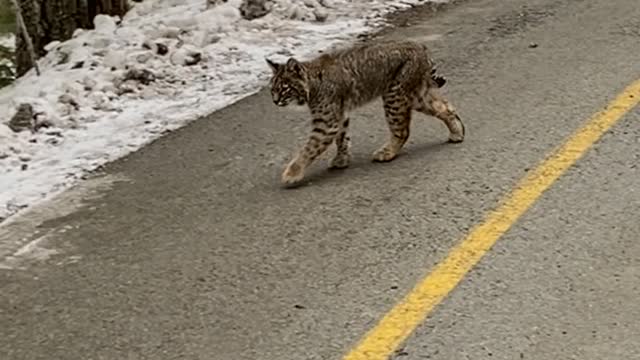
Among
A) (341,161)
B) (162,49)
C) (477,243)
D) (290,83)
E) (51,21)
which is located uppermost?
(290,83)

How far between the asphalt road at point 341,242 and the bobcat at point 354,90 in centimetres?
13

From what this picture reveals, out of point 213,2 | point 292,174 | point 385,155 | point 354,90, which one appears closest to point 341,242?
point 292,174

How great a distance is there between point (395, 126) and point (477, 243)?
139 cm

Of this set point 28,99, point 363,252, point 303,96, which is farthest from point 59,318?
point 28,99

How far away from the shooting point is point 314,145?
6633mm

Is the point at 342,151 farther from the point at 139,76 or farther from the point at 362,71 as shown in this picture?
the point at 139,76

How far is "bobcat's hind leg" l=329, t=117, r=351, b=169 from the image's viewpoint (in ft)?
22.1

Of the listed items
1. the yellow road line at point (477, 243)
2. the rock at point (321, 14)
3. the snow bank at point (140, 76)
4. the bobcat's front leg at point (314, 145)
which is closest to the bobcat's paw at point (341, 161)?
the bobcat's front leg at point (314, 145)

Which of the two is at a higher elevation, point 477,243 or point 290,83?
point 290,83

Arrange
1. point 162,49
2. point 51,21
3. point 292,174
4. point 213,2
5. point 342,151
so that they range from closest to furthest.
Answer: point 292,174 → point 342,151 → point 162,49 → point 213,2 → point 51,21

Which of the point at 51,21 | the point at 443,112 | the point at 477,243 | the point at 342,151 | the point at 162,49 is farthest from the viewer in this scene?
the point at 51,21

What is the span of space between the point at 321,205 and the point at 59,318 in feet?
4.95

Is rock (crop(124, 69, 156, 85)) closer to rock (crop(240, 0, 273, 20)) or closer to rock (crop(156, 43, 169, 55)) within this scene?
rock (crop(156, 43, 169, 55))

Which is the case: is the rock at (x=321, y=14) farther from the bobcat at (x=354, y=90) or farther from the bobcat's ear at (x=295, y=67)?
the bobcat's ear at (x=295, y=67)
